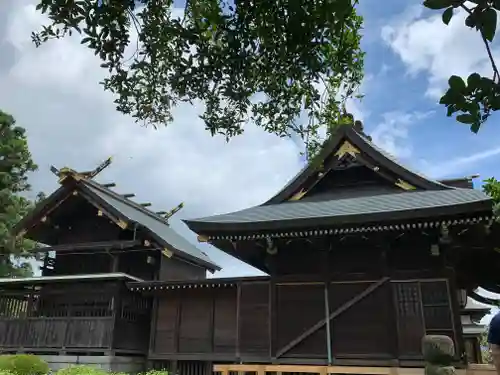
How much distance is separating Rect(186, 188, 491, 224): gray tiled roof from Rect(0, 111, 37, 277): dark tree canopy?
1654 centimetres

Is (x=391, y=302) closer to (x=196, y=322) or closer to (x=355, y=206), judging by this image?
(x=355, y=206)

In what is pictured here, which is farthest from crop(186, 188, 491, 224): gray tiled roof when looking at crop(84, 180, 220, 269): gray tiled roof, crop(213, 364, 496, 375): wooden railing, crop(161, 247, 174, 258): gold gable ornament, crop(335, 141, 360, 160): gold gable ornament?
crop(84, 180, 220, 269): gray tiled roof

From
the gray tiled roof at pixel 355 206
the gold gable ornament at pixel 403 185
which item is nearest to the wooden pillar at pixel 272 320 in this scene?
the gray tiled roof at pixel 355 206

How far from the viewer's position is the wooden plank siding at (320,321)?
9.84 meters

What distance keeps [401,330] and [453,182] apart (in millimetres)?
5000

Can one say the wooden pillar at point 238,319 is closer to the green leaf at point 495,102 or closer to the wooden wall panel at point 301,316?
the wooden wall panel at point 301,316

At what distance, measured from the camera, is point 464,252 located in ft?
35.9

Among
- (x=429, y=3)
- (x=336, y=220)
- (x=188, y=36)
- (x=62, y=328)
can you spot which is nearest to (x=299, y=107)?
(x=188, y=36)

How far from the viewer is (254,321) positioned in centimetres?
1162

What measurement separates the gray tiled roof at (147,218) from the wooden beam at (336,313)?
22.8 ft

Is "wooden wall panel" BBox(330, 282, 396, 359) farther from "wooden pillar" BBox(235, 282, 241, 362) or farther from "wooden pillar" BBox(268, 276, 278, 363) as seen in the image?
"wooden pillar" BBox(235, 282, 241, 362)

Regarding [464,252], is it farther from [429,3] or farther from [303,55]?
[429,3]

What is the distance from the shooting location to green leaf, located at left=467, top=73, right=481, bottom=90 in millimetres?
2164

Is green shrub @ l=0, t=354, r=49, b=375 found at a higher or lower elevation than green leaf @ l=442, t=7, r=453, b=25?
lower
